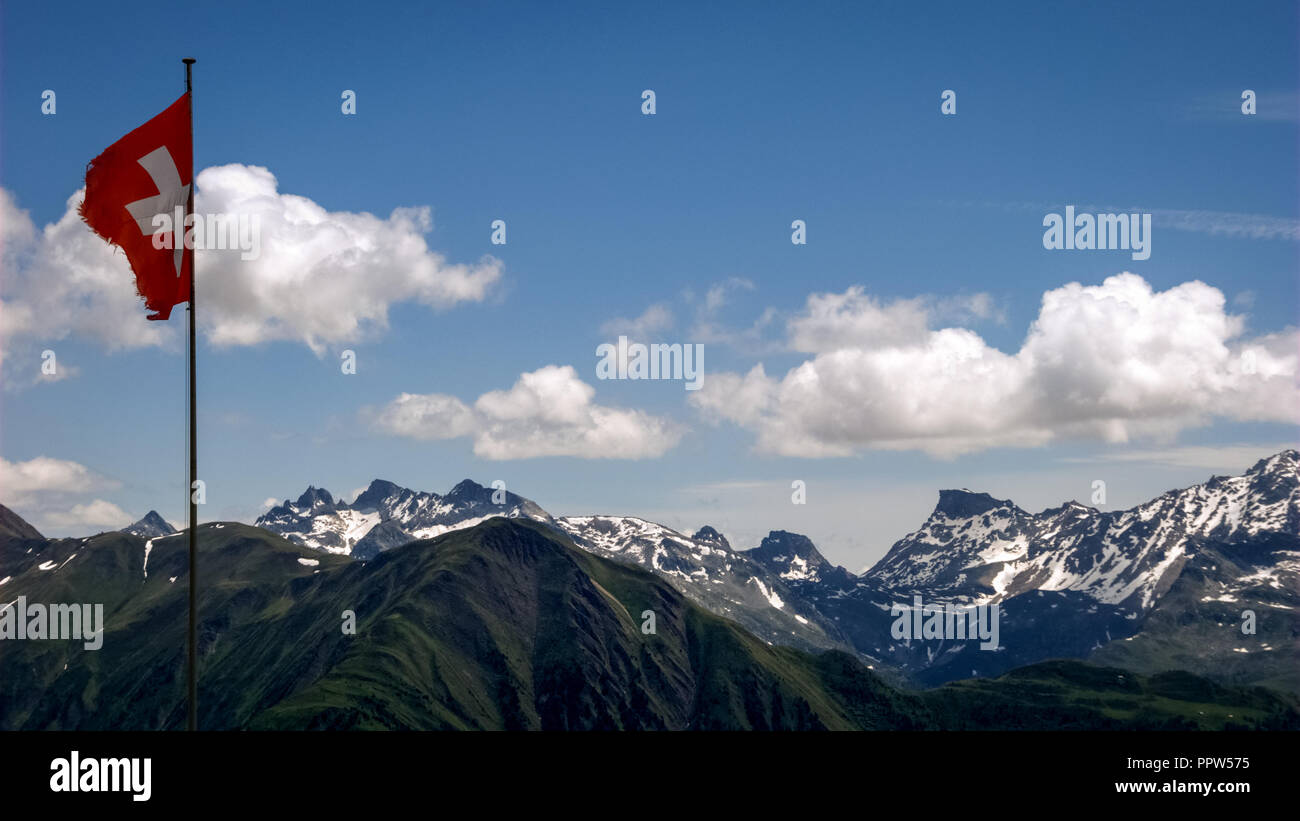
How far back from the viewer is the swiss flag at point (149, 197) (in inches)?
1583

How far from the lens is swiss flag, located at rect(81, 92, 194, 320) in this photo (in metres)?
40.2

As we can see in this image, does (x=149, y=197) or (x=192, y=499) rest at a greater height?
(x=149, y=197)

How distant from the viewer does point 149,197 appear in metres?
40.7
